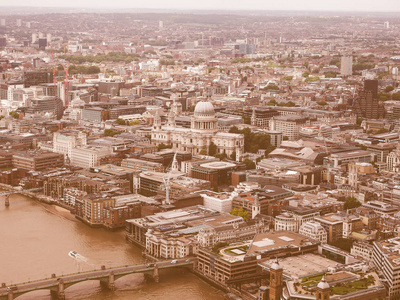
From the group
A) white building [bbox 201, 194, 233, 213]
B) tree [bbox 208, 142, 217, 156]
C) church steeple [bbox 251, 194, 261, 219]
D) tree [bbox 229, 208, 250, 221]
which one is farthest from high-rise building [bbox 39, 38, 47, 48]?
church steeple [bbox 251, 194, 261, 219]

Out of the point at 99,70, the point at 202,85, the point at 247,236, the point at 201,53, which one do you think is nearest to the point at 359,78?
the point at 202,85

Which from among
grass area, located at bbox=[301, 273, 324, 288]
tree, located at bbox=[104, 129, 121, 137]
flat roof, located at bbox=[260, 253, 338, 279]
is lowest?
flat roof, located at bbox=[260, 253, 338, 279]

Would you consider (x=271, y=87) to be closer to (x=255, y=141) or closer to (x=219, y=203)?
(x=255, y=141)

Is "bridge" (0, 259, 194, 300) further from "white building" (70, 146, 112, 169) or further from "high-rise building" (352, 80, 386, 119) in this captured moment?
"high-rise building" (352, 80, 386, 119)

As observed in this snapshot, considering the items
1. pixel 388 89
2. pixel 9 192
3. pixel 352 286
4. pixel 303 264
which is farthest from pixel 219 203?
pixel 388 89

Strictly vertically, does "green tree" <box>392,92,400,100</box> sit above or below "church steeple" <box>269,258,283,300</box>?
above

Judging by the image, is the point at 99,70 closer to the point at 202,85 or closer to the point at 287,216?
the point at 202,85
